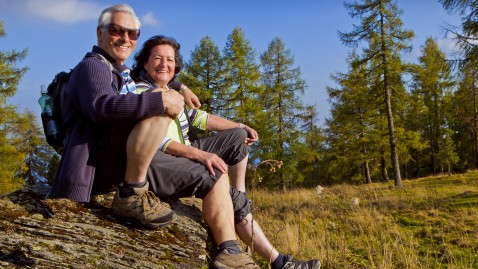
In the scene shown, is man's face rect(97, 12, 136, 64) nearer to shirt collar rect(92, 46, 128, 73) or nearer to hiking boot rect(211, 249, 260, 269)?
shirt collar rect(92, 46, 128, 73)

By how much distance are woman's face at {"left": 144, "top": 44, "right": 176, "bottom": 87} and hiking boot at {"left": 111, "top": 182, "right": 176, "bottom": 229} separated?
1180 mm

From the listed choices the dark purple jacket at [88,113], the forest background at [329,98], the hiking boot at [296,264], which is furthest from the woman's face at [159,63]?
the forest background at [329,98]

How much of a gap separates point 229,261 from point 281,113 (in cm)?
2089

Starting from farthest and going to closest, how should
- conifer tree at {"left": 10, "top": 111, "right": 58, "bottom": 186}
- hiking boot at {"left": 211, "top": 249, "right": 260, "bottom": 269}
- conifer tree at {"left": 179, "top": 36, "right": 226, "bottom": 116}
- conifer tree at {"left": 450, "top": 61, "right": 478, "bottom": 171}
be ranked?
conifer tree at {"left": 10, "top": 111, "right": 58, "bottom": 186} < conifer tree at {"left": 450, "top": 61, "right": 478, "bottom": 171} < conifer tree at {"left": 179, "top": 36, "right": 226, "bottom": 116} < hiking boot at {"left": 211, "top": 249, "right": 260, "bottom": 269}

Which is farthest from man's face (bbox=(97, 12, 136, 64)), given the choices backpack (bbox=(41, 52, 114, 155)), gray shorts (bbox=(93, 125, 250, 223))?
gray shorts (bbox=(93, 125, 250, 223))

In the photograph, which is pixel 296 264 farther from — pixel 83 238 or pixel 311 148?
pixel 311 148

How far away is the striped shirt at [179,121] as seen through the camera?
118 inches

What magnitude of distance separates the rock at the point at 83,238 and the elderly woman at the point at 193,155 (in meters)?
0.34

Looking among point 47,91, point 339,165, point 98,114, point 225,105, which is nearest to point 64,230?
point 98,114

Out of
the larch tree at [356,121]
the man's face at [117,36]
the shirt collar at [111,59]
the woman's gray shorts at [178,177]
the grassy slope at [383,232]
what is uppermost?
the larch tree at [356,121]

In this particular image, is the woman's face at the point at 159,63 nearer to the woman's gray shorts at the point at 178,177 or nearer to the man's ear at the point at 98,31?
the man's ear at the point at 98,31

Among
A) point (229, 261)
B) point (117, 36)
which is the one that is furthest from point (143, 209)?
point (117, 36)

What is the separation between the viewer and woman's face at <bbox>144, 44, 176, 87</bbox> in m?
3.26

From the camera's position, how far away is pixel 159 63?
3258 mm
